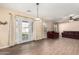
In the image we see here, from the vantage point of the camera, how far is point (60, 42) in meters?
2.45

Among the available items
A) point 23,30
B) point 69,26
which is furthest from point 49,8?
point 23,30

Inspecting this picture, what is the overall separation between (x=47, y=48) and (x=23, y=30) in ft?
2.20

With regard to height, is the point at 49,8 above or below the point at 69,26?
above

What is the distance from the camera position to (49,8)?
236 centimetres

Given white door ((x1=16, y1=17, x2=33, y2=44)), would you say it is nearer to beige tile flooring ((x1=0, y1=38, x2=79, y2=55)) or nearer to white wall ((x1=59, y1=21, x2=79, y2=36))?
beige tile flooring ((x1=0, y1=38, x2=79, y2=55))

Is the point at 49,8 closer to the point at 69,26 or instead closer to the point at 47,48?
the point at 69,26

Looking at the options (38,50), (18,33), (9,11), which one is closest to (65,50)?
(38,50)

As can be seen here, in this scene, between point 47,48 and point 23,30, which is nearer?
point 47,48

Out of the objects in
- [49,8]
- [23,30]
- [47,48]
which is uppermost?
[49,8]

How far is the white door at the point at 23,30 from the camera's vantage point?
7.83 feet

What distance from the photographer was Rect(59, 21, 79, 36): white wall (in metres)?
2.38

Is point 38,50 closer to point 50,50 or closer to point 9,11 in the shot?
point 50,50

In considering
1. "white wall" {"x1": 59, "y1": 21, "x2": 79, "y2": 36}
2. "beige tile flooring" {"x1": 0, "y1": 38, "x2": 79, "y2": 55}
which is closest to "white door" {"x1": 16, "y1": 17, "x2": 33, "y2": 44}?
"beige tile flooring" {"x1": 0, "y1": 38, "x2": 79, "y2": 55}

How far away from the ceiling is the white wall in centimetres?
21
